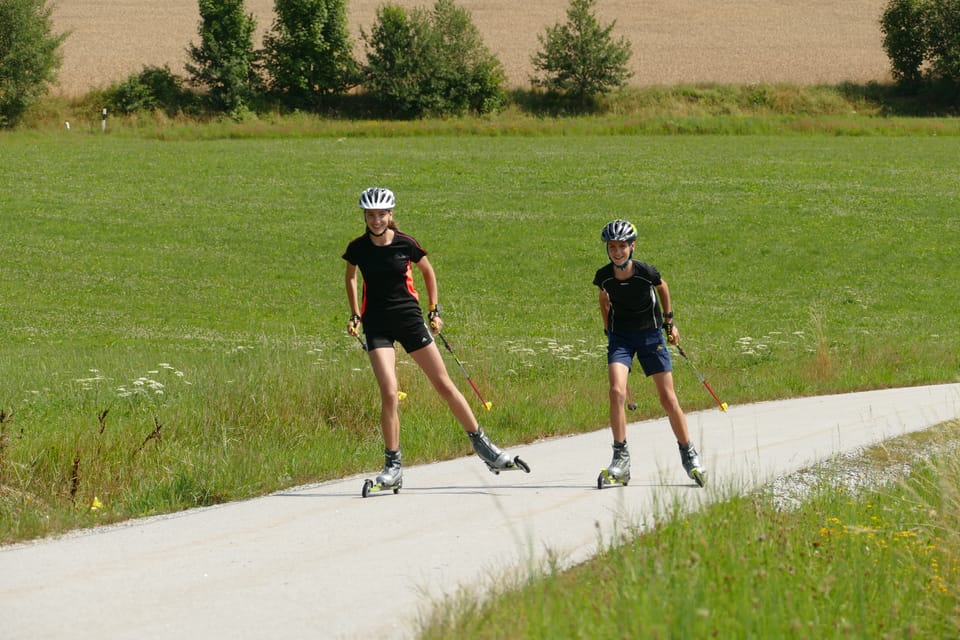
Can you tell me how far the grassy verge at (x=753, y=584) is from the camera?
5.25 m

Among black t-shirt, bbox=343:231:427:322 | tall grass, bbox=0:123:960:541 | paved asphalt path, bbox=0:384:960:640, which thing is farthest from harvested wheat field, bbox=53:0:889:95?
paved asphalt path, bbox=0:384:960:640

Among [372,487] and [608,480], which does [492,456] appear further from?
[372,487]

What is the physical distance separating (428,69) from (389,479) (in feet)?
189

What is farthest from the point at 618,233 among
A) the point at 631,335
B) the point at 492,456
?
the point at 492,456

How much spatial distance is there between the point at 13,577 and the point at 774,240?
29.2 m

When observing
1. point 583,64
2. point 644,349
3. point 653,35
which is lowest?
point 644,349

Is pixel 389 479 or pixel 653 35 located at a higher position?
pixel 653 35

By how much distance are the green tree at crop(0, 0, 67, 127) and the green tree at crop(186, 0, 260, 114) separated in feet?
22.3

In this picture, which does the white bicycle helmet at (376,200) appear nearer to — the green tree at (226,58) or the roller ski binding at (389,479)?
the roller ski binding at (389,479)

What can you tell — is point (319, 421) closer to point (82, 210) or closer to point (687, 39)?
point (82, 210)

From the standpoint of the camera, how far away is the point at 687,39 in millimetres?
85875

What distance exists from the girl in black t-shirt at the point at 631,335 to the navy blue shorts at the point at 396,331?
133 centimetres

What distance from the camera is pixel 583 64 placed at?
66250 millimetres

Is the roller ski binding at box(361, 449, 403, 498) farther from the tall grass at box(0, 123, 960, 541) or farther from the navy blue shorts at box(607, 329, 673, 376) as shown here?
the navy blue shorts at box(607, 329, 673, 376)
